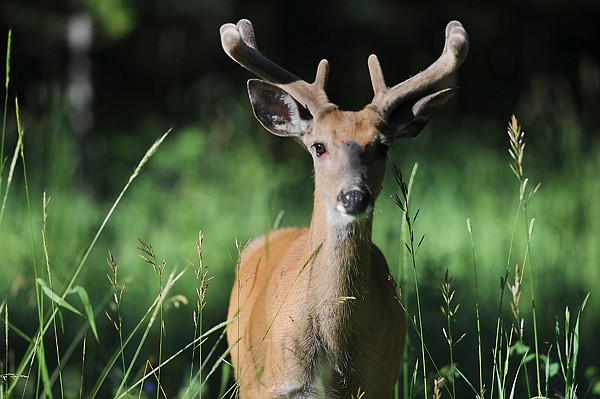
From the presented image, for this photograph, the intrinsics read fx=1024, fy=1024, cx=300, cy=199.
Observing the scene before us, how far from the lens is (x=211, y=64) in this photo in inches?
492

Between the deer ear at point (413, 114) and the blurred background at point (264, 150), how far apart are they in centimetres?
39

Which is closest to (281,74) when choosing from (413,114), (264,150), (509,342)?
(413,114)

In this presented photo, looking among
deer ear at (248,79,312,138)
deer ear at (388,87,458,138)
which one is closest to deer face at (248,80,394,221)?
deer ear at (248,79,312,138)

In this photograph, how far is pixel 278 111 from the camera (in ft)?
14.3

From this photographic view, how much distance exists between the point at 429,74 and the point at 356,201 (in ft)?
2.53

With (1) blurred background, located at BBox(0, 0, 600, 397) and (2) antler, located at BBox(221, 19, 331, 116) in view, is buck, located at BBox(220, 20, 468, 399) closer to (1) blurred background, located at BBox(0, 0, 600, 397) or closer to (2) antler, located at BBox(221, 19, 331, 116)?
(2) antler, located at BBox(221, 19, 331, 116)

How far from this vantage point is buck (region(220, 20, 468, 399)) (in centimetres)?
382

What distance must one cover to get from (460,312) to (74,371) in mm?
2190

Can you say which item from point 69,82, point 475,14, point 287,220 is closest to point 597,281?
point 287,220

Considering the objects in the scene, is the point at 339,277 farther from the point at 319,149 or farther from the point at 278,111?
the point at 278,111

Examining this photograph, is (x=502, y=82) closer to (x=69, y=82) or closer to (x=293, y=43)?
(x=293, y=43)

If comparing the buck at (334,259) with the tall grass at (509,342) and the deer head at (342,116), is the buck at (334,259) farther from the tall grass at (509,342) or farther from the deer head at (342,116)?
the tall grass at (509,342)

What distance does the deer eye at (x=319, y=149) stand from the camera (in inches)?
161

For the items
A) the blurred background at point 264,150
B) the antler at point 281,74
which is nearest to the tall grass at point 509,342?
the blurred background at point 264,150
